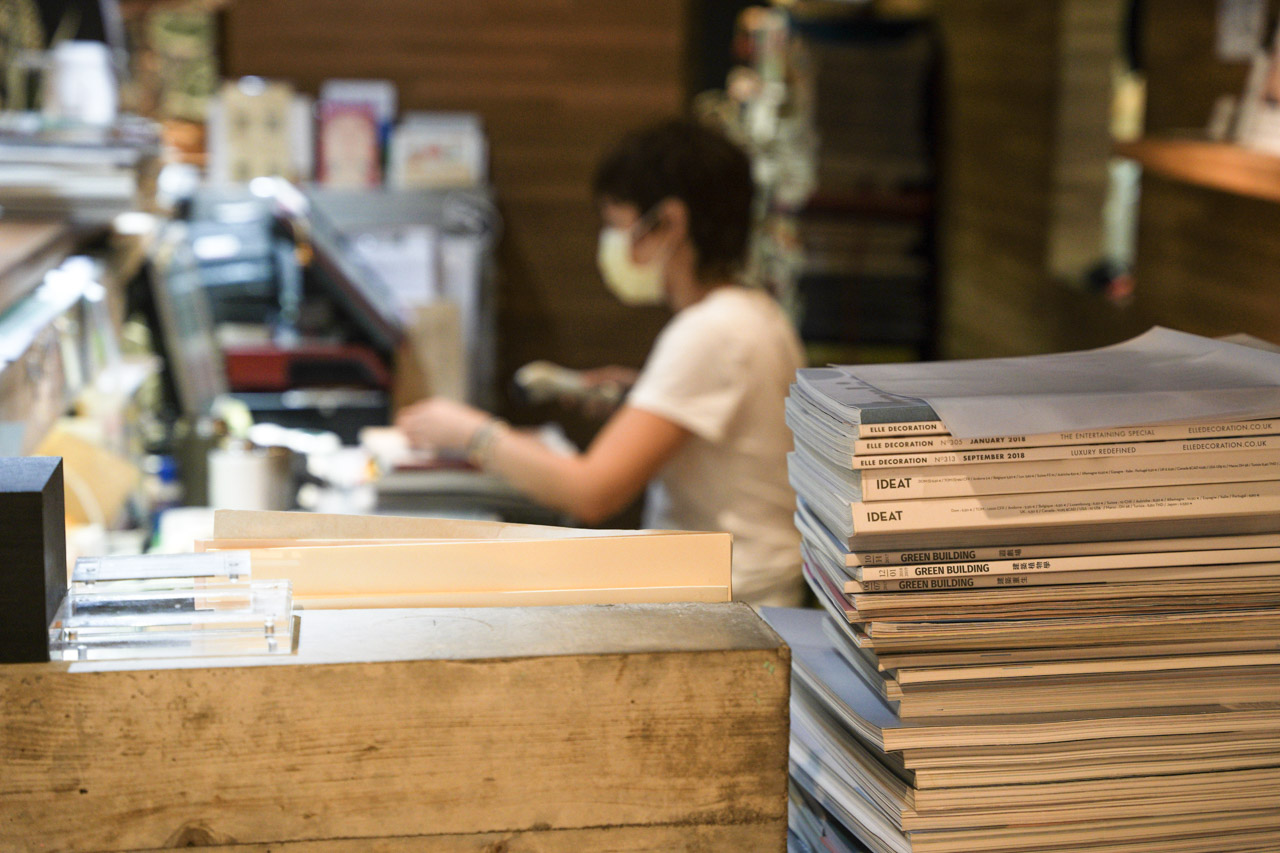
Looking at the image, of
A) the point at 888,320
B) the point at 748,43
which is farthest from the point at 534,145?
the point at 748,43

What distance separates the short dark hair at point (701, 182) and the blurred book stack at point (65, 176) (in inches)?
41.8

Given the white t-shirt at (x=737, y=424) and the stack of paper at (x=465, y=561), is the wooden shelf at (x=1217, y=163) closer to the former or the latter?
the white t-shirt at (x=737, y=424)

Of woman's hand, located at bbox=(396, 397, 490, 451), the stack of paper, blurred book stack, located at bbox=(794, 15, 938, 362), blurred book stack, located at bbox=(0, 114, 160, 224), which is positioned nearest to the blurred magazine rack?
woman's hand, located at bbox=(396, 397, 490, 451)

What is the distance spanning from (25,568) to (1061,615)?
0.78 meters

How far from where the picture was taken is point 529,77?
516 cm

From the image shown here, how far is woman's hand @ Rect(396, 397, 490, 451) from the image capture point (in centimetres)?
308

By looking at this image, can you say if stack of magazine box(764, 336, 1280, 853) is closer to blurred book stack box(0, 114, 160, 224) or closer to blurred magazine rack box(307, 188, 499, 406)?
blurred book stack box(0, 114, 160, 224)

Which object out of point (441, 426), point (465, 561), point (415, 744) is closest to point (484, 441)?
point (441, 426)

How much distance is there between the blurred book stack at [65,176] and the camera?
2137 millimetres

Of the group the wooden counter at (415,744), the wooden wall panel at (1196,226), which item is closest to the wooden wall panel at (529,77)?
the wooden wall panel at (1196,226)

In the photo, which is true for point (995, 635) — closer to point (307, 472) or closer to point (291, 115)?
point (307, 472)

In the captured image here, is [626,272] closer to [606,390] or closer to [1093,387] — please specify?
[606,390]

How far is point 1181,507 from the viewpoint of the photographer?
3.40ft

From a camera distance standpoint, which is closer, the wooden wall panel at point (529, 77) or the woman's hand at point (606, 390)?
the woman's hand at point (606, 390)
